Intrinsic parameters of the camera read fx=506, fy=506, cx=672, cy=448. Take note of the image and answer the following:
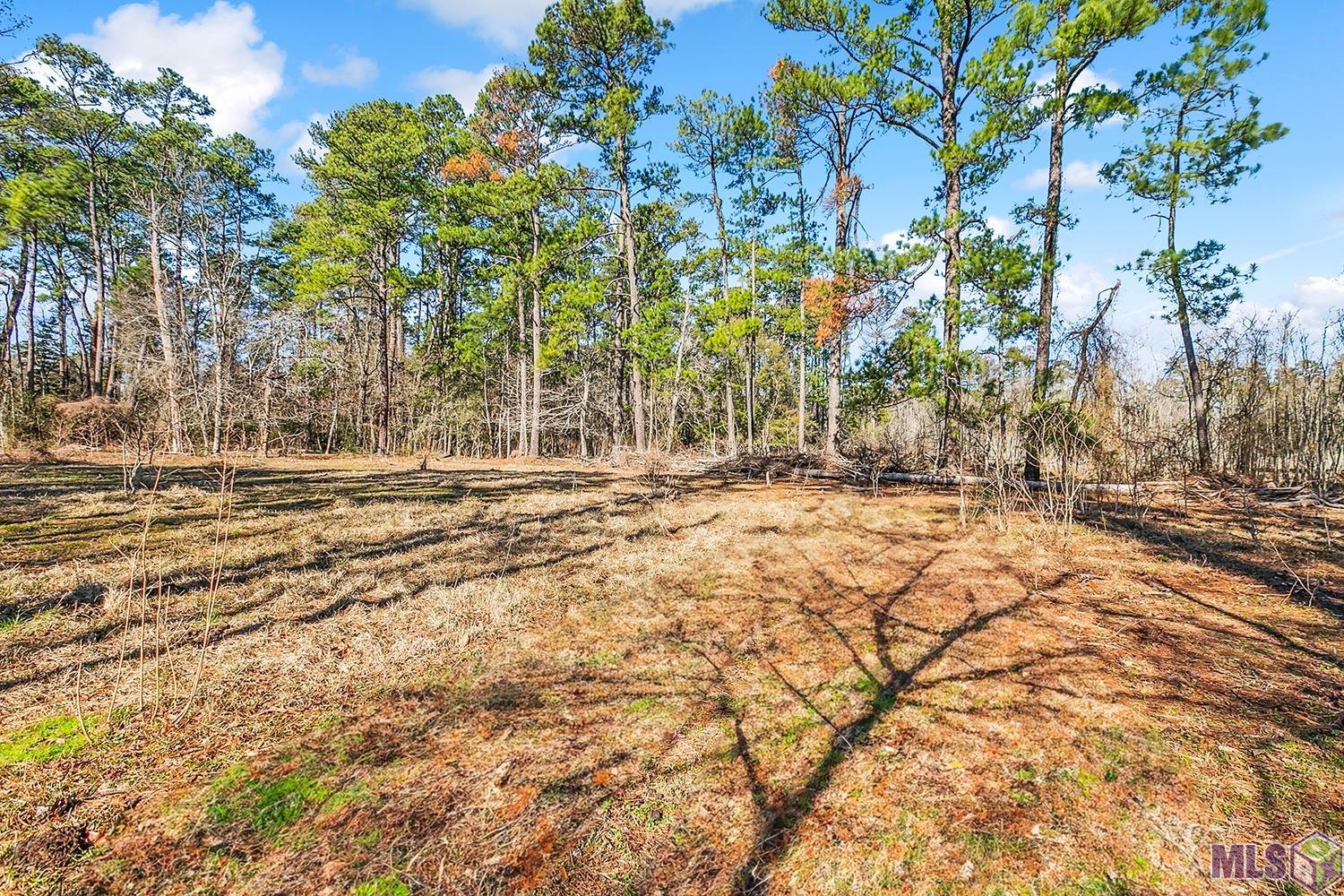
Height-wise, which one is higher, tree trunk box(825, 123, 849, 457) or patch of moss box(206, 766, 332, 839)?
tree trunk box(825, 123, 849, 457)

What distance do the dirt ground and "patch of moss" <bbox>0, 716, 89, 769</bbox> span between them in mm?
19

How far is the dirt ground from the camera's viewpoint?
1797mm

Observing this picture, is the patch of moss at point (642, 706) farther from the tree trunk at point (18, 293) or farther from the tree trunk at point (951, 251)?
the tree trunk at point (18, 293)

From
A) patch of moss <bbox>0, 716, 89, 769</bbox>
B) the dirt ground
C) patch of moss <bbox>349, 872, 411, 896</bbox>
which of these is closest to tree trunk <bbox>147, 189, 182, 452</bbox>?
the dirt ground

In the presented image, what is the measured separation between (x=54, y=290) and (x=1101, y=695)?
1303 inches

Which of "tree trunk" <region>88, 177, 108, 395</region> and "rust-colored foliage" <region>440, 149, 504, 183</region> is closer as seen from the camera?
"rust-colored foliage" <region>440, 149, 504, 183</region>

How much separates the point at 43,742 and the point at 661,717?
2861 millimetres

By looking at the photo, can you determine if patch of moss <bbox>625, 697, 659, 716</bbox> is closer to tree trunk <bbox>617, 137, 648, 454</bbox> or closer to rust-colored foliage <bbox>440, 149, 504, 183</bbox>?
tree trunk <bbox>617, 137, 648, 454</bbox>

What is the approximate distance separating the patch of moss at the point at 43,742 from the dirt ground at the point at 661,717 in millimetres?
19

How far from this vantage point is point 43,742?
2334 millimetres

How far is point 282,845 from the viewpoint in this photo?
1.85m

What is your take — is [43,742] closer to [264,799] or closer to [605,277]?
[264,799]

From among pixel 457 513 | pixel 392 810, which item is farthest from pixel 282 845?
pixel 457 513

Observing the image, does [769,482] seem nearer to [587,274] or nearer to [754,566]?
[754,566]
